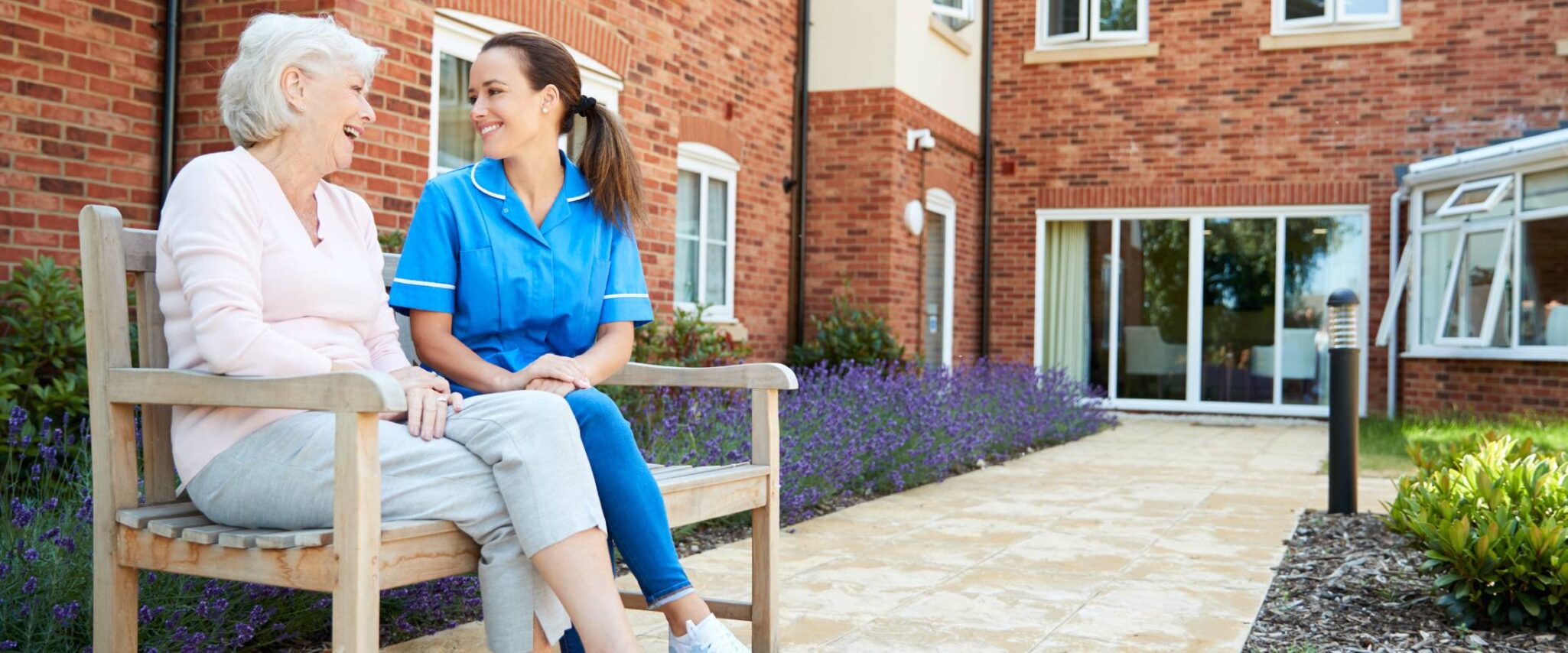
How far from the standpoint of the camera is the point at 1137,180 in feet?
39.1

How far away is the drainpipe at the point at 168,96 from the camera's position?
4688 mm

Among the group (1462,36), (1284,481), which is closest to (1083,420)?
(1284,481)

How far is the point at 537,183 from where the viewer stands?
255 cm

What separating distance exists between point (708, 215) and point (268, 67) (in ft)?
20.4

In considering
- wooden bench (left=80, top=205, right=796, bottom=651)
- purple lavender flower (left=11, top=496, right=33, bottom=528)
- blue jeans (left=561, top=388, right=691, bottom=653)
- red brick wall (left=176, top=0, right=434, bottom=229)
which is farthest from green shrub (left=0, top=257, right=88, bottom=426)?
blue jeans (left=561, top=388, right=691, bottom=653)

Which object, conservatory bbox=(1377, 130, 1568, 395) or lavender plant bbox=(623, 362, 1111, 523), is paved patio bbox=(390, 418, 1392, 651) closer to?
lavender plant bbox=(623, 362, 1111, 523)

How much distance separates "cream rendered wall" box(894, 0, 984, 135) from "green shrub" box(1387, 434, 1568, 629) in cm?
644

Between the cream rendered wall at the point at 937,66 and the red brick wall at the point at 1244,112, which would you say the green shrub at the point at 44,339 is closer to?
the cream rendered wall at the point at 937,66

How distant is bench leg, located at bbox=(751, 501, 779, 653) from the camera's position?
2803 mm

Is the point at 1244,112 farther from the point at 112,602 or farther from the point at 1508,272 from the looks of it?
the point at 112,602

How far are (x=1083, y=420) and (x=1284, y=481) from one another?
278 centimetres

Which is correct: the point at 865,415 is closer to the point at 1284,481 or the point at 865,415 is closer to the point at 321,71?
the point at 1284,481

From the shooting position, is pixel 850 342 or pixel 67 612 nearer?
pixel 67 612

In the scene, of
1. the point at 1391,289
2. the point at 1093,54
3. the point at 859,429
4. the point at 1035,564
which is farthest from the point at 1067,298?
the point at 1035,564
